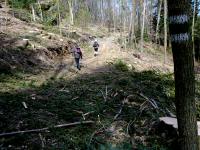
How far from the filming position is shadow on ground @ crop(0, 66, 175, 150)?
7.80 m

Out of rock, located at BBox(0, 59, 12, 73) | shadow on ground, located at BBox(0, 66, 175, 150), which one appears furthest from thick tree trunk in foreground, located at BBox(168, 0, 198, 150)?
rock, located at BBox(0, 59, 12, 73)

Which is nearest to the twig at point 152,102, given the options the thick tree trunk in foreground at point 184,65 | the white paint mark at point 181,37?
the thick tree trunk in foreground at point 184,65

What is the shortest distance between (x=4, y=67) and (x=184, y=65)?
37.5ft

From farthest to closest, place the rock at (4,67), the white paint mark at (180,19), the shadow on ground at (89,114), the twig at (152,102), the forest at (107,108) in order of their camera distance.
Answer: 1. the rock at (4,67)
2. the twig at (152,102)
3. the shadow on ground at (89,114)
4. the forest at (107,108)
5. the white paint mark at (180,19)

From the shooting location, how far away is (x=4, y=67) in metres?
15.8

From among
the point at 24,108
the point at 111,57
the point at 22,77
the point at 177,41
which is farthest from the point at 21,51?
the point at 177,41

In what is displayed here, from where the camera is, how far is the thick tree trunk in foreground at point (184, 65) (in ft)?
19.7

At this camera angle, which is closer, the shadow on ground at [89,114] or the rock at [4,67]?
the shadow on ground at [89,114]

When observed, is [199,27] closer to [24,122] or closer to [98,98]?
[98,98]

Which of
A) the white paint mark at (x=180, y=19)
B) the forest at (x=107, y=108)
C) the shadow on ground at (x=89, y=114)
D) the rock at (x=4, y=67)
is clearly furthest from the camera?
the rock at (x=4, y=67)

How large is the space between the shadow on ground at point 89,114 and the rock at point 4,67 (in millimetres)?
2991

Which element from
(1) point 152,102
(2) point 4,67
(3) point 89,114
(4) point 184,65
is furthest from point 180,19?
(2) point 4,67

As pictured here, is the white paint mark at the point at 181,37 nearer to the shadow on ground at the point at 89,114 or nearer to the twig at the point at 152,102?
the shadow on ground at the point at 89,114

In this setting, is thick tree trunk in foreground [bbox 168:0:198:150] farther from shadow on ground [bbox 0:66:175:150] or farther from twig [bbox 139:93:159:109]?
twig [bbox 139:93:159:109]
